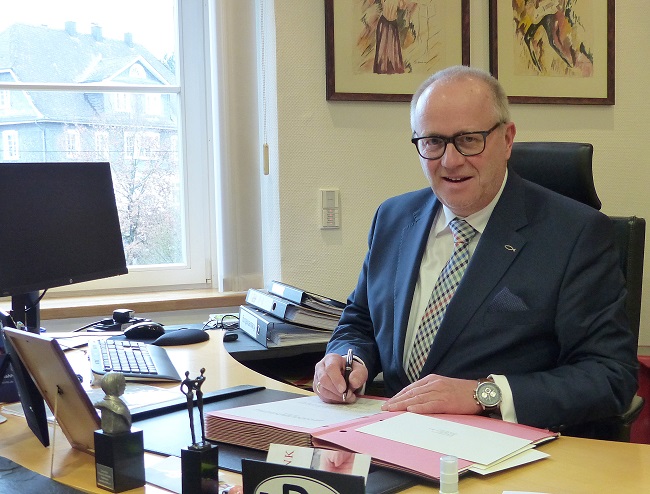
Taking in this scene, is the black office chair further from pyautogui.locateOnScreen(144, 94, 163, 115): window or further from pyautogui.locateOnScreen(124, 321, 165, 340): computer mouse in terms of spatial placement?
pyautogui.locateOnScreen(144, 94, 163, 115): window

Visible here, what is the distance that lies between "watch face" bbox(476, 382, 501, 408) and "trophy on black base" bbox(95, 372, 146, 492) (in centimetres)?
60

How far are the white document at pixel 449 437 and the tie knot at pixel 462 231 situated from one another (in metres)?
0.56

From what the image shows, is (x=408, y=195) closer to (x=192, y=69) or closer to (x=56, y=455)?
(x=56, y=455)

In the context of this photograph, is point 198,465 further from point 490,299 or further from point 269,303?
point 269,303

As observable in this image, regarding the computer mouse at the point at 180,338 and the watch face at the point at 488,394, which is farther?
the computer mouse at the point at 180,338

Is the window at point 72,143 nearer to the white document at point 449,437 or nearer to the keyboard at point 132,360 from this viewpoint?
the keyboard at point 132,360

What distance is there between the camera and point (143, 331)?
2.17 m

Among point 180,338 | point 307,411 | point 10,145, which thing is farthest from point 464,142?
point 10,145

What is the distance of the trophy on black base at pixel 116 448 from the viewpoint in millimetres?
1076

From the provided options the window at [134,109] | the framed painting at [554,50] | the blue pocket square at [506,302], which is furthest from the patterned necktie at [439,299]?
the window at [134,109]

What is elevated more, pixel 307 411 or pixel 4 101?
pixel 4 101

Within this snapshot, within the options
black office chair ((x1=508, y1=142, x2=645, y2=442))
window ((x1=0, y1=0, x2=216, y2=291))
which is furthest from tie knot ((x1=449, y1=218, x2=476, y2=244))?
window ((x1=0, y1=0, x2=216, y2=291))

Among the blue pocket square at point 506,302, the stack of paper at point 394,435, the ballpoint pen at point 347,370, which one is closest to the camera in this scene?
the stack of paper at point 394,435

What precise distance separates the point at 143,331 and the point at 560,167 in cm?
121
